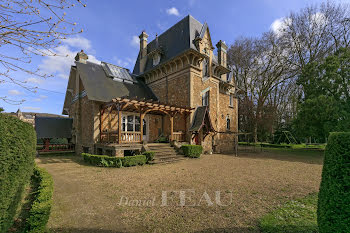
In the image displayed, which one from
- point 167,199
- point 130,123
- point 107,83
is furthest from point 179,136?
point 167,199

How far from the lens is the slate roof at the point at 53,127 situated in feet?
49.5

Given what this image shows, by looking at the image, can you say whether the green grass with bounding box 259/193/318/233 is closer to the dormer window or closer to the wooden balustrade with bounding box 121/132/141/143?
the wooden balustrade with bounding box 121/132/141/143

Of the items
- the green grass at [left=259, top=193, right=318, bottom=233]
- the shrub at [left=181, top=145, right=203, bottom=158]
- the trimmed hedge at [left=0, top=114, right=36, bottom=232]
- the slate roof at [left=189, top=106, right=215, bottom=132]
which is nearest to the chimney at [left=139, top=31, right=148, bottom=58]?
the slate roof at [left=189, top=106, right=215, bottom=132]

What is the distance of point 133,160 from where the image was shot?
→ 946 cm

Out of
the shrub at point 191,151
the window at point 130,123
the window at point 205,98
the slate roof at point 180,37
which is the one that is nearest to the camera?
the shrub at point 191,151

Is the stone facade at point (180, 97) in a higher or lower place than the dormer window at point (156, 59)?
lower

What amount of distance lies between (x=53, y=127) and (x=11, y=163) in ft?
52.1

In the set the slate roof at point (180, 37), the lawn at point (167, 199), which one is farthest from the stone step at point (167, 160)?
the slate roof at point (180, 37)

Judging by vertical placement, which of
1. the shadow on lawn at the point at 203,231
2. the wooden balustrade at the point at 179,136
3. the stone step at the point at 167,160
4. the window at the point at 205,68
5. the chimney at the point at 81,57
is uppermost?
the chimney at the point at 81,57

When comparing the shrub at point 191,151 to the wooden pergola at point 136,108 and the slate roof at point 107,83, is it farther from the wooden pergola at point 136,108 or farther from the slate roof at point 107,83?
the slate roof at point 107,83

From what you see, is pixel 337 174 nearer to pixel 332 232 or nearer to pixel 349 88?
pixel 332 232

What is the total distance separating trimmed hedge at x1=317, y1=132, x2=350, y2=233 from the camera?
2162 millimetres

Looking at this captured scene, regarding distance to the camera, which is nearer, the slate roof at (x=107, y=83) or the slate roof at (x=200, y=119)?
the slate roof at (x=107, y=83)

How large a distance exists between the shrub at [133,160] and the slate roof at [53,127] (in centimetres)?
1020
